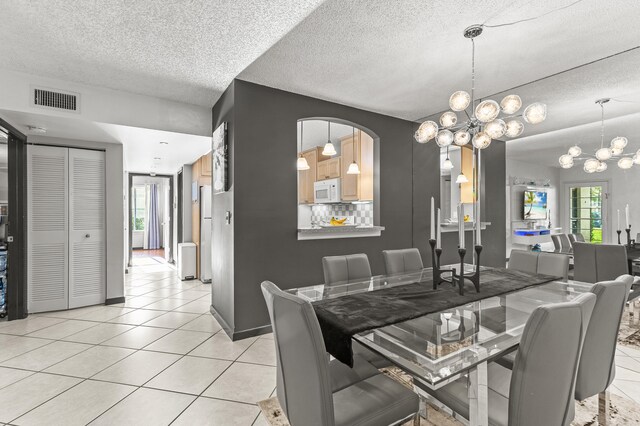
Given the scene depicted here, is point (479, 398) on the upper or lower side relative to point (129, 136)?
lower

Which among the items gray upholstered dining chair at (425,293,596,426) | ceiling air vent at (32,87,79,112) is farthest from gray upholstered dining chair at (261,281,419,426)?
ceiling air vent at (32,87,79,112)

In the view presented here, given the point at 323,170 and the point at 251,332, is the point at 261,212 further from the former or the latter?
the point at 323,170

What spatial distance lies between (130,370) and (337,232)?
227cm

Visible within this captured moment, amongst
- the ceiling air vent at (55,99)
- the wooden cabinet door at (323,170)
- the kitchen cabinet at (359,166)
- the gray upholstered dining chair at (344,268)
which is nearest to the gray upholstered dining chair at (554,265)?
the gray upholstered dining chair at (344,268)

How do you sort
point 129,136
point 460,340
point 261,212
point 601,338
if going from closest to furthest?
point 460,340
point 601,338
point 261,212
point 129,136

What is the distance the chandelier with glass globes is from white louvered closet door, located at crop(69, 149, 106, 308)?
5.56 m

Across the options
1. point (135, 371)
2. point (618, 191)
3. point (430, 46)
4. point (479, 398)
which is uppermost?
point (430, 46)

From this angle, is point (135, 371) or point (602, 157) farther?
point (602, 157)

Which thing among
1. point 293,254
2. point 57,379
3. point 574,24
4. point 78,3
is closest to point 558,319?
point 574,24

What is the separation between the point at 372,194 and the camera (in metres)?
4.25

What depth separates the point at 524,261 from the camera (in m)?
2.66

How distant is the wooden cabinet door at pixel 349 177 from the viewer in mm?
4699

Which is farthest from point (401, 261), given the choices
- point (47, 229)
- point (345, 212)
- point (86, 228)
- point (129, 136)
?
point (47, 229)

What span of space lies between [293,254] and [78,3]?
253 cm
